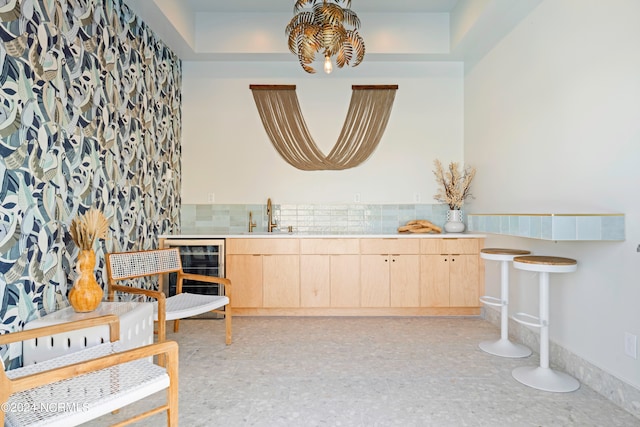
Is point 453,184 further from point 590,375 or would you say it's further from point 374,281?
point 590,375

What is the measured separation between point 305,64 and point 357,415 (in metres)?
2.35

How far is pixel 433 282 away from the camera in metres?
3.67

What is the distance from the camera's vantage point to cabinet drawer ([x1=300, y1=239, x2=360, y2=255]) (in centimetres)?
368

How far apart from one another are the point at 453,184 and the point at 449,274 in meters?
1.08

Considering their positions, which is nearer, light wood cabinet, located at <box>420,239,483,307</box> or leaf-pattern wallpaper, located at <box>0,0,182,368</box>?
leaf-pattern wallpaper, located at <box>0,0,182,368</box>

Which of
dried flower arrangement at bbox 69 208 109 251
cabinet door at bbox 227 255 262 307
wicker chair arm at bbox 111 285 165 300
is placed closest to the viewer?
dried flower arrangement at bbox 69 208 109 251

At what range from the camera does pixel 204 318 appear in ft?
11.9

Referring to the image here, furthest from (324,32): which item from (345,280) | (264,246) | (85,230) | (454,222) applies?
(454,222)

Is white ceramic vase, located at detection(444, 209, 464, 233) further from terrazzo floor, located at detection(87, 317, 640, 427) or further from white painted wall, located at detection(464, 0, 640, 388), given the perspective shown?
terrazzo floor, located at detection(87, 317, 640, 427)

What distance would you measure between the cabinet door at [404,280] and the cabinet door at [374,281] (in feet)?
0.19

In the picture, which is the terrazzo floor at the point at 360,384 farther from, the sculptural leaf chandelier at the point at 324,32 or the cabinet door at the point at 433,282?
the sculptural leaf chandelier at the point at 324,32

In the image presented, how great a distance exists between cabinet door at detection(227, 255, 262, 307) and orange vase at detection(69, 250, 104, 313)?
1.61m

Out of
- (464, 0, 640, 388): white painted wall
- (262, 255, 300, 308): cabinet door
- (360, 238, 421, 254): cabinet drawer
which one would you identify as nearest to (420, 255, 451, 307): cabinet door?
(360, 238, 421, 254): cabinet drawer

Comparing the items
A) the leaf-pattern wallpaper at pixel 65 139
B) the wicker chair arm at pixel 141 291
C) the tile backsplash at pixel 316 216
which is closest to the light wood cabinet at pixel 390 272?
the tile backsplash at pixel 316 216
